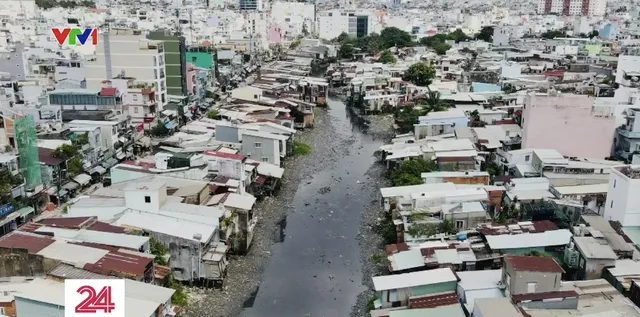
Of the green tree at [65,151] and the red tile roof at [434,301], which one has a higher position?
the green tree at [65,151]

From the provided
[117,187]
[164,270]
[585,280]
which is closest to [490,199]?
[585,280]

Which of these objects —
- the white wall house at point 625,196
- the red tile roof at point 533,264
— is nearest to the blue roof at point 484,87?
the white wall house at point 625,196

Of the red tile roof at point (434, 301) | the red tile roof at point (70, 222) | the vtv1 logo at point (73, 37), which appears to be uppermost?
the vtv1 logo at point (73, 37)

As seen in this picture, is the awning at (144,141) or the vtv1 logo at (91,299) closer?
the vtv1 logo at (91,299)

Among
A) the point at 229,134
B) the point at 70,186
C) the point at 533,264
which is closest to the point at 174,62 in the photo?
the point at 229,134

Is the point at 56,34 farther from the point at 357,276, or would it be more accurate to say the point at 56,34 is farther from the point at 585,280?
the point at 585,280

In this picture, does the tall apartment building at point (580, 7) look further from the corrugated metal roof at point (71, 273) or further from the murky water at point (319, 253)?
the corrugated metal roof at point (71, 273)

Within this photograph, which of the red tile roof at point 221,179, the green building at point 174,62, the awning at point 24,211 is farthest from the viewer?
the green building at point 174,62
